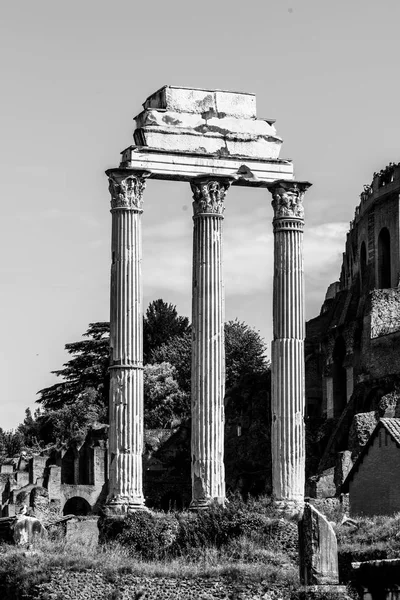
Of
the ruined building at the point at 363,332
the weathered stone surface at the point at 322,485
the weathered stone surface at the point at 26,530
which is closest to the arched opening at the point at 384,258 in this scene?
the ruined building at the point at 363,332

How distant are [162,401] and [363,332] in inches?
610

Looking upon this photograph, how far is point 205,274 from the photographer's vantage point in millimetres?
45312

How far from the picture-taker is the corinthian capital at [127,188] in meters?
45.1

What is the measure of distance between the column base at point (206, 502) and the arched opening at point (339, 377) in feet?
129

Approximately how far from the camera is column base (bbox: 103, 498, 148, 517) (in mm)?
43469

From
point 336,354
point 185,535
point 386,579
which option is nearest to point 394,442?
point 185,535

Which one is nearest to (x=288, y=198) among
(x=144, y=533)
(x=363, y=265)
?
(x=144, y=533)

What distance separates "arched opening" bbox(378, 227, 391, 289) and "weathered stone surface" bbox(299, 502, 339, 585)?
57.5m

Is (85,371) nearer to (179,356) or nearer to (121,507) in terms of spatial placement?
(179,356)

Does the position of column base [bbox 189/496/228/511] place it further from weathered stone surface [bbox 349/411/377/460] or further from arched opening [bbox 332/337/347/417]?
arched opening [bbox 332/337/347/417]

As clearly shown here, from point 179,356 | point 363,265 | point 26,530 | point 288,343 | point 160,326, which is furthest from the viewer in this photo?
point 160,326

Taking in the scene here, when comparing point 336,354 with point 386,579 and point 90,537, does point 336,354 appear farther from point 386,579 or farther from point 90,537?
point 386,579

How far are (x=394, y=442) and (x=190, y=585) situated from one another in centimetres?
1394

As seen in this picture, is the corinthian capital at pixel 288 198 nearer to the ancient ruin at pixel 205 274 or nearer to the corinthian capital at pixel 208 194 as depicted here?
the ancient ruin at pixel 205 274
